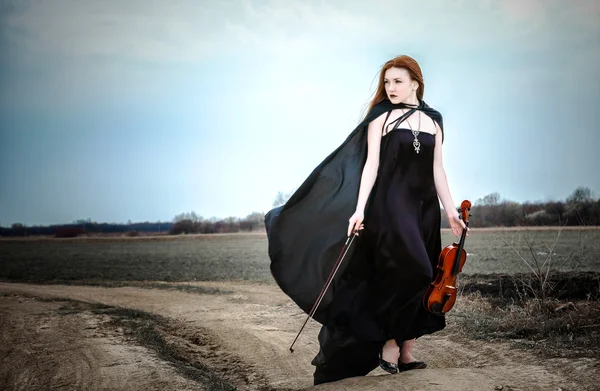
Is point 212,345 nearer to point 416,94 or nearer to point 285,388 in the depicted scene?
point 285,388

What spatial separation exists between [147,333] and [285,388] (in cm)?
329

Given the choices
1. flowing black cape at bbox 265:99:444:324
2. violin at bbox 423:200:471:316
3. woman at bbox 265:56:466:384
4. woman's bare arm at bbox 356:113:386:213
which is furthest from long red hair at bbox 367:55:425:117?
violin at bbox 423:200:471:316

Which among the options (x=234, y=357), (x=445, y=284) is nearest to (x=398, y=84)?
(x=445, y=284)

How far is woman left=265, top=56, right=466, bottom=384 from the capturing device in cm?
477

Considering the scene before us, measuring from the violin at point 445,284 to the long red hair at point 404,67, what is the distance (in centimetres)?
106

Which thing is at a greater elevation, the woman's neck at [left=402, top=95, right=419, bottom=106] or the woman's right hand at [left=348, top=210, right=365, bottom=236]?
the woman's neck at [left=402, top=95, right=419, bottom=106]

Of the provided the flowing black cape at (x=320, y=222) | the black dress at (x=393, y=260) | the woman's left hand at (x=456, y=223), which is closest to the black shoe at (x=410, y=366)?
the black dress at (x=393, y=260)

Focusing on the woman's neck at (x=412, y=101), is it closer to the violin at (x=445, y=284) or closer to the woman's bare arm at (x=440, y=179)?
the woman's bare arm at (x=440, y=179)

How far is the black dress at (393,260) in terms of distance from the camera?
4.75 metres

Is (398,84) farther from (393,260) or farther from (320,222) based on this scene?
(393,260)

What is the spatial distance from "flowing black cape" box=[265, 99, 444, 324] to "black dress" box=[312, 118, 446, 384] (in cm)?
15

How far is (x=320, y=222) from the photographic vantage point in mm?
4953

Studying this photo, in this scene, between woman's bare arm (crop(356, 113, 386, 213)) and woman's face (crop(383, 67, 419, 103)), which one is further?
woman's face (crop(383, 67, 419, 103))

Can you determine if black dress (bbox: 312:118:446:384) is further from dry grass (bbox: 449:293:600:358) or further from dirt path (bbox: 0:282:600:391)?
dry grass (bbox: 449:293:600:358)
